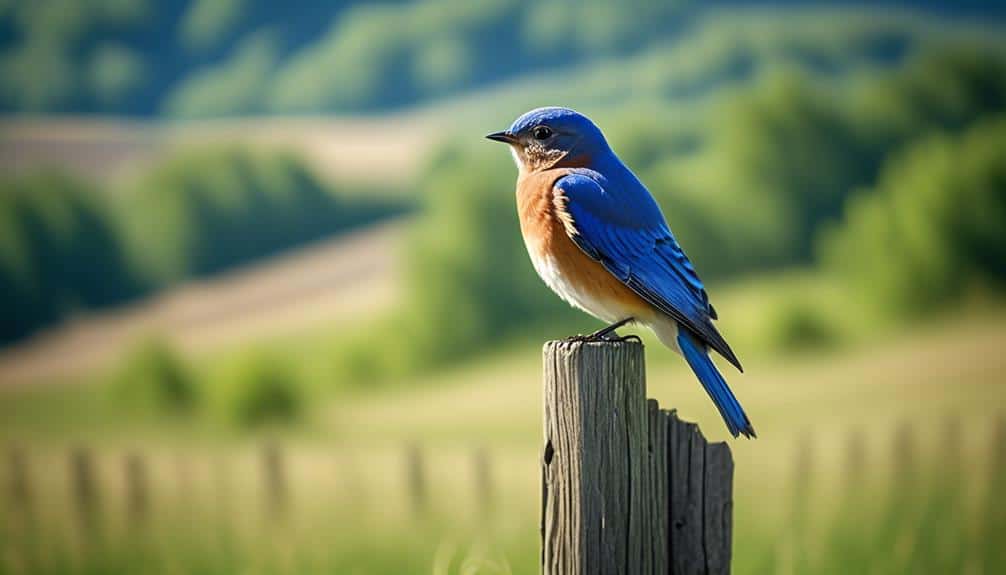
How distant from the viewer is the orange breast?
4844mm

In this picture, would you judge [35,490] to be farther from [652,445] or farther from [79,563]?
[652,445]

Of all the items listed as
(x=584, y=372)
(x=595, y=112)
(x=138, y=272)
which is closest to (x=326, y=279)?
(x=138, y=272)

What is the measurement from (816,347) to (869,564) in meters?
3.67

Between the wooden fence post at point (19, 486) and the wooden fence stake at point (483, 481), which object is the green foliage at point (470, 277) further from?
the wooden fence post at point (19, 486)

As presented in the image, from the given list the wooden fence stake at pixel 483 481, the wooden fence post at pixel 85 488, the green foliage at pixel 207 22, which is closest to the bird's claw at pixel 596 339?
the wooden fence stake at pixel 483 481

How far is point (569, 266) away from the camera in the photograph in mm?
4902

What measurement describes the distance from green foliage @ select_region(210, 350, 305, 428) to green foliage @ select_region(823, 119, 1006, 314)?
610cm

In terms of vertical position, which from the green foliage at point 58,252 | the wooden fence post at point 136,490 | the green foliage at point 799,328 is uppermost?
the green foliage at point 58,252

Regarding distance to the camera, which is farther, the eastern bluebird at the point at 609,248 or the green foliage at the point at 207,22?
the green foliage at the point at 207,22

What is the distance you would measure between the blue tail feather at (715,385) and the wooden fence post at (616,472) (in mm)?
152

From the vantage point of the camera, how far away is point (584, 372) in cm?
393

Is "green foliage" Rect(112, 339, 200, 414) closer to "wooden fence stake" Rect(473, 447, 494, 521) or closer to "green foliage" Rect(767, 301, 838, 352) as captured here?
"wooden fence stake" Rect(473, 447, 494, 521)

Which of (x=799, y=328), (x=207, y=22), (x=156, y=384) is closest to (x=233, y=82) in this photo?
(x=207, y=22)

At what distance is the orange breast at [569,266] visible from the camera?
4.84 metres
